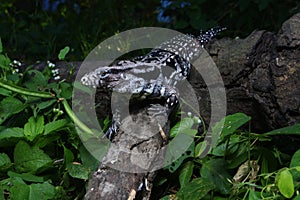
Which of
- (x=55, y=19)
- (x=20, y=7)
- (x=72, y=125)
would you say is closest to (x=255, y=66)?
(x=72, y=125)

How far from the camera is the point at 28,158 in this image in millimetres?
2828

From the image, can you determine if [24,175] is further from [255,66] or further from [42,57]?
[42,57]

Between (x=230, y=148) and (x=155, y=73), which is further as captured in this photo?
(x=155, y=73)

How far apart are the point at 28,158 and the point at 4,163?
13 cm

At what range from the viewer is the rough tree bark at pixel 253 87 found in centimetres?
241

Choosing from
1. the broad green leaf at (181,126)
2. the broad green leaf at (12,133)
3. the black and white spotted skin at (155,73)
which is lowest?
the broad green leaf at (12,133)

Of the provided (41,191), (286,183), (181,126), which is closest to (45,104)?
(41,191)

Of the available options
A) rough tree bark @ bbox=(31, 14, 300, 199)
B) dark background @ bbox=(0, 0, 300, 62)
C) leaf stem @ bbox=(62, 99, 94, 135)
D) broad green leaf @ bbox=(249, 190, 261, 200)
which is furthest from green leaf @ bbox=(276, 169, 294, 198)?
dark background @ bbox=(0, 0, 300, 62)

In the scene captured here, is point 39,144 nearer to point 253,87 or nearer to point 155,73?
point 155,73

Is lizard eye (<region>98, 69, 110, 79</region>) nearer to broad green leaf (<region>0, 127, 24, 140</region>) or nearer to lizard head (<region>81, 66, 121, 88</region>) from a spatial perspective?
lizard head (<region>81, 66, 121, 88</region>)

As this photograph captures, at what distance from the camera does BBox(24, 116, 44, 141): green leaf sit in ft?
9.61

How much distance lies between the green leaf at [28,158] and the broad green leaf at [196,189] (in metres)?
0.79

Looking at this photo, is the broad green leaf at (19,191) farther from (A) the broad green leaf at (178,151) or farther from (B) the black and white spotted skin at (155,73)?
(A) the broad green leaf at (178,151)

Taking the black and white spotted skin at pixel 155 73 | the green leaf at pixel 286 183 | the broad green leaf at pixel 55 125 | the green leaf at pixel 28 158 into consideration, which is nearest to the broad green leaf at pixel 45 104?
the broad green leaf at pixel 55 125
